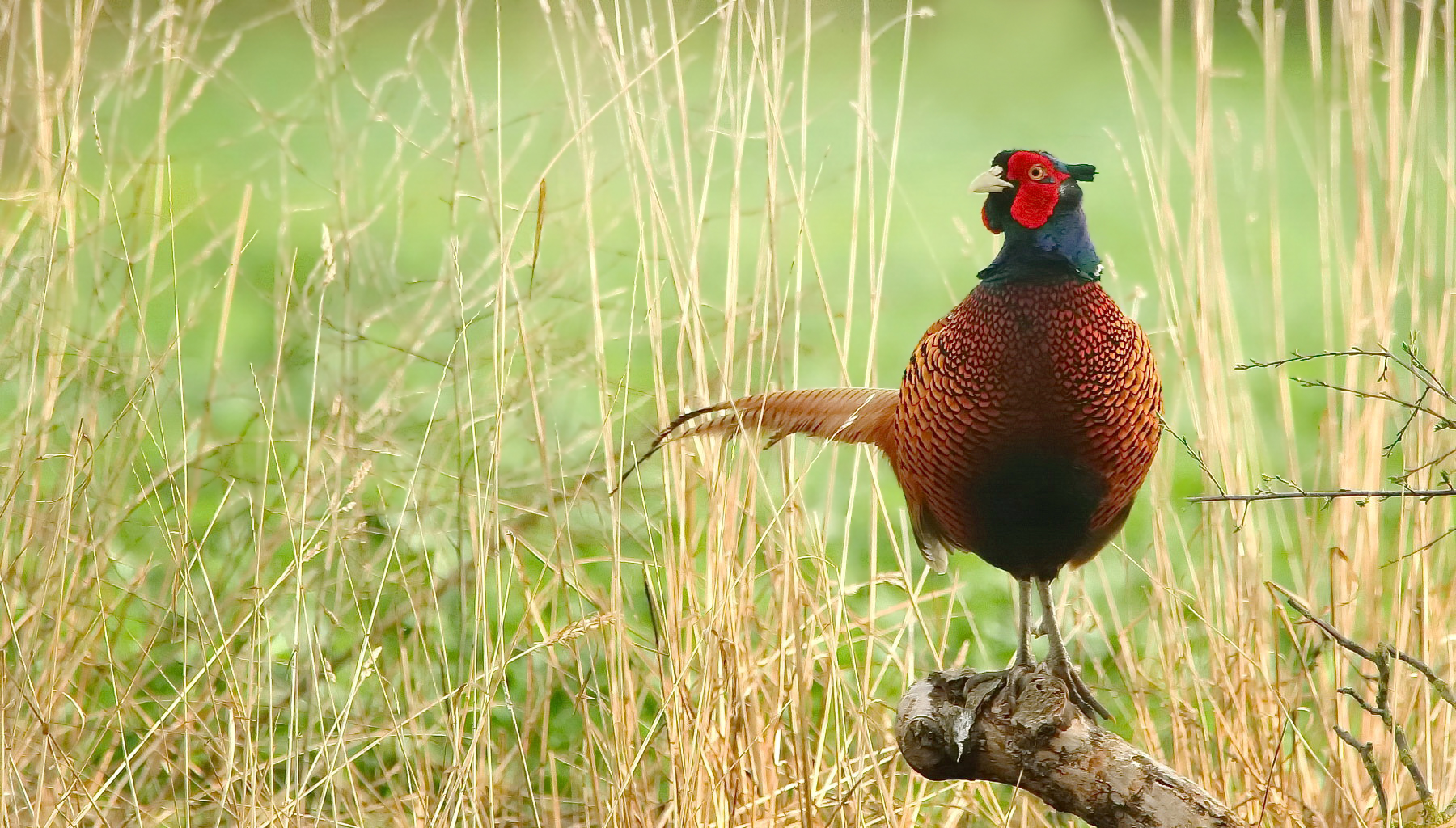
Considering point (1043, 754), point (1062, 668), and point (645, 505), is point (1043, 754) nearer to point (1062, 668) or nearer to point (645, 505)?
point (1062, 668)

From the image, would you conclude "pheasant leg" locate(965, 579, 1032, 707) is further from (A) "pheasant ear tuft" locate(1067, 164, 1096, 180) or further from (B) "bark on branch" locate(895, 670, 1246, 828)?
(A) "pheasant ear tuft" locate(1067, 164, 1096, 180)

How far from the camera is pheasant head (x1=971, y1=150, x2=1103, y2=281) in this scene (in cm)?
147

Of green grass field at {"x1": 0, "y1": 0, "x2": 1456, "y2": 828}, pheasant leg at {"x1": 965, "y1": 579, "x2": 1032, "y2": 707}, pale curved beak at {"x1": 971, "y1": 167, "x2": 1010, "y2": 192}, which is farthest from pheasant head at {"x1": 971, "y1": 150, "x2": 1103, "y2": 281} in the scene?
pheasant leg at {"x1": 965, "y1": 579, "x2": 1032, "y2": 707}

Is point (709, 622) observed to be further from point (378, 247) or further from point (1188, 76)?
point (1188, 76)

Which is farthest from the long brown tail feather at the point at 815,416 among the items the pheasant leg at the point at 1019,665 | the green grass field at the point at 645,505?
the pheasant leg at the point at 1019,665

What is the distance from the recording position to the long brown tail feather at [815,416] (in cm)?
177

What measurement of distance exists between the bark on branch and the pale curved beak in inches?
24.3

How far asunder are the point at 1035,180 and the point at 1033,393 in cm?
24

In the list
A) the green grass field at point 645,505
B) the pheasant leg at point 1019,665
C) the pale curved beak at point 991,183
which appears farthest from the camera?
the green grass field at point 645,505

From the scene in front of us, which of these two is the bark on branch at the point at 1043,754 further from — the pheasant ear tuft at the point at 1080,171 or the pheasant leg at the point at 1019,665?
the pheasant ear tuft at the point at 1080,171

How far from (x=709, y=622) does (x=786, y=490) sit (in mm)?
224

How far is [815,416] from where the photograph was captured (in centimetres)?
180

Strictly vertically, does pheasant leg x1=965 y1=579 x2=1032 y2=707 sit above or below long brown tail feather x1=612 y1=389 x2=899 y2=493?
below

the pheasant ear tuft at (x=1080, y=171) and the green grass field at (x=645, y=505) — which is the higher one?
the pheasant ear tuft at (x=1080, y=171)
